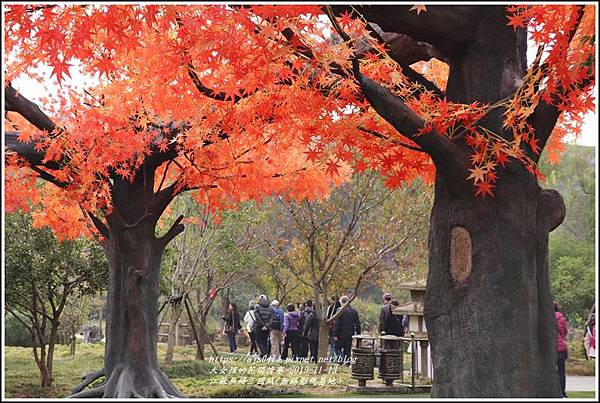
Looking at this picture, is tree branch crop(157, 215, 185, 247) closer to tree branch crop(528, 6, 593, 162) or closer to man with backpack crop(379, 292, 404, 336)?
man with backpack crop(379, 292, 404, 336)

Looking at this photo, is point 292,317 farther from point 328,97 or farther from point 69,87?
point 328,97

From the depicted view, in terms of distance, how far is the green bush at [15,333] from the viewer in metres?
20.5

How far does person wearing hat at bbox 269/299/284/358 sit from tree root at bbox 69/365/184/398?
7.93m

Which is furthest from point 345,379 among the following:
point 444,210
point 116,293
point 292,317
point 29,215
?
point 444,210

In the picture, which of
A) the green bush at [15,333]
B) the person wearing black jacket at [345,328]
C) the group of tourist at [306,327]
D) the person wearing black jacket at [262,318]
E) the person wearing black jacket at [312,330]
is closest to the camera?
the group of tourist at [306,327]

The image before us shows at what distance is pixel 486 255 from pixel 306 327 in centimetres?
1138

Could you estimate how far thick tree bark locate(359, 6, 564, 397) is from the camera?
6078 millimetres

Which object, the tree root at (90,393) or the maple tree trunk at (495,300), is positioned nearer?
the maple tree trunk at (495,300)

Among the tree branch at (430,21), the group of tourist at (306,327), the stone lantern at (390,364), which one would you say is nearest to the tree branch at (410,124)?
the tree branch at (430,21)

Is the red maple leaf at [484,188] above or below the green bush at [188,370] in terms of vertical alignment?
above

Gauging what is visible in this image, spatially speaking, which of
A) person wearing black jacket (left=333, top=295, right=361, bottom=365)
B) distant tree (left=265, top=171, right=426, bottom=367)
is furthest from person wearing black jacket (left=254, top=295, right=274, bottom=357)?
person wearing black jacket (left=333, top=295, right=361, bottom=365)

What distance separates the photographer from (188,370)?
15898mm

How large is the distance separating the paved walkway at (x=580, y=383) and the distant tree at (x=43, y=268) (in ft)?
31.3

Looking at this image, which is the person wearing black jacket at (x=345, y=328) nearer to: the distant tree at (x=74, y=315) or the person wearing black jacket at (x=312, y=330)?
the person wearing black jacket at (x=312, y=330)
